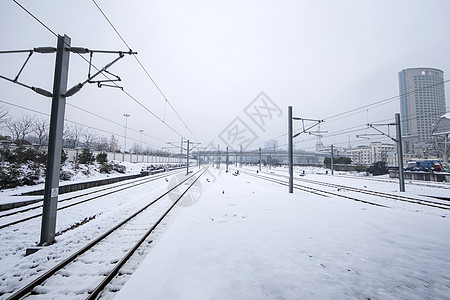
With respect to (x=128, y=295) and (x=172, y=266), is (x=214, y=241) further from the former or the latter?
(x=128, y=295)

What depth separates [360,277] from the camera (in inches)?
155

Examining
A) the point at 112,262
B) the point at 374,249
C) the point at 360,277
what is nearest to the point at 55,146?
the point at 112,262

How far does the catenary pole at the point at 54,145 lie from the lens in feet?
18.6

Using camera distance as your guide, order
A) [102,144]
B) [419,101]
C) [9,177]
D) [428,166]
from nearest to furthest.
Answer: [9,177], [428,166], [102,144], [419,101]

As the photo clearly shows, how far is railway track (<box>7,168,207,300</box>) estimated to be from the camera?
3588 millimetres

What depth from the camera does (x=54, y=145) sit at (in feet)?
19.1

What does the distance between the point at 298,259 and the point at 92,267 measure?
4.89 m

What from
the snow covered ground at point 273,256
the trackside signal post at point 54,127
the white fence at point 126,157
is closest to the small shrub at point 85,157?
the white fence at point 126,157

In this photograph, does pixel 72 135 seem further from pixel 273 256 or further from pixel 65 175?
pixel 273 256

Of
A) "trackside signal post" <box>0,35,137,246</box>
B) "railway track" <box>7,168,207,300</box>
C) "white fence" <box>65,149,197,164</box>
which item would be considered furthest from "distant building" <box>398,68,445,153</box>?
"trackside signal post" <box>0,35,137,246</box>

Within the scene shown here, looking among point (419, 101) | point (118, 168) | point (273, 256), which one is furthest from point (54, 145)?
point (419, 101)

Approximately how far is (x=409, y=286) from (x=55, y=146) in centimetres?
935

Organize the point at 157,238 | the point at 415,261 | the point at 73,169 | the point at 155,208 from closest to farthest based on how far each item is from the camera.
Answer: the point at 415,261
the point at 157,238
the point at 155,208
the point at 73,169

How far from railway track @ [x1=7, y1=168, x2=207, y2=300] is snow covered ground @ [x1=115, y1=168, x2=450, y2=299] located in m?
0.61
